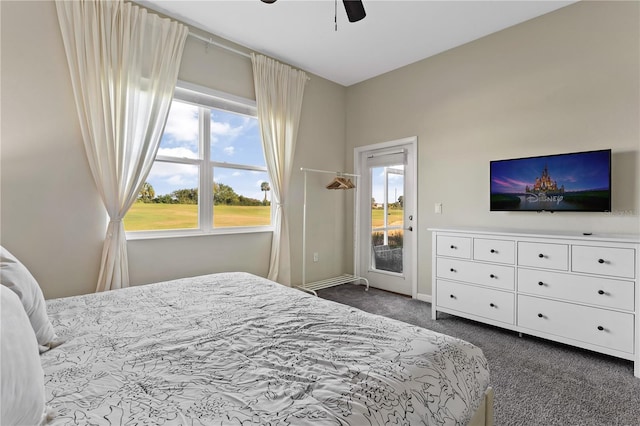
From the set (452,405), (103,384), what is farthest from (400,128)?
(103,384)

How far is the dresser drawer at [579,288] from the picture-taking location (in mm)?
2143

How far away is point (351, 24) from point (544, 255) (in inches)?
107

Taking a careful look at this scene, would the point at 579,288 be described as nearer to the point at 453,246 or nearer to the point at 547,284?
the point at 547,284

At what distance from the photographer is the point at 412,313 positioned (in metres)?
3.34

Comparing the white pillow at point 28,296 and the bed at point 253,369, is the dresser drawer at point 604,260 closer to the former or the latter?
the bed at point 253,369

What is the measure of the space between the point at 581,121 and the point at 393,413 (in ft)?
10.0

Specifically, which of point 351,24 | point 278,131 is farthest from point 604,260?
point 278,131

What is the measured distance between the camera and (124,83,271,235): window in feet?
9.82

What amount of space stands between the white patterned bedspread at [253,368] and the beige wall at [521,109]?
2.33 m

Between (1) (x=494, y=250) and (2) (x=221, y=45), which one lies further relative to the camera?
(2) (x=221, y=45)

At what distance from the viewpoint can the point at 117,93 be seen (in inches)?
100

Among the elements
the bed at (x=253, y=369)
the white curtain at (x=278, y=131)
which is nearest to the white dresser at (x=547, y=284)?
the bed at (x=253, y=369)

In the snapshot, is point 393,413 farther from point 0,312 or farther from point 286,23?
point 286,23

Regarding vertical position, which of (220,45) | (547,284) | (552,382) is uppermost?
(220,45)
